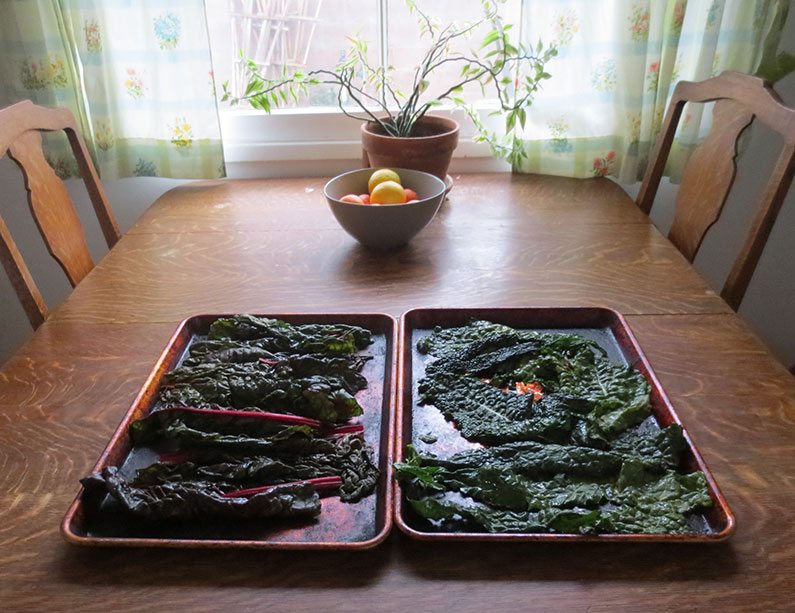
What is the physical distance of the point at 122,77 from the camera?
5.22 feet

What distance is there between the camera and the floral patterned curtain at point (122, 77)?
5.01ft

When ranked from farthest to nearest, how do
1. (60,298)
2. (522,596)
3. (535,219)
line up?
(60,298) < (535,219) < (522,596)

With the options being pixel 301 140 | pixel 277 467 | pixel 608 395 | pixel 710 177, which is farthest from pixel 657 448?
pixel 301 140

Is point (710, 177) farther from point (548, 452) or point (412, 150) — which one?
point (548, 452)

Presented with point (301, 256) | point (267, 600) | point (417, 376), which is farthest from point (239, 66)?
point (267, 600)

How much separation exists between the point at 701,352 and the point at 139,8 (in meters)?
1.37

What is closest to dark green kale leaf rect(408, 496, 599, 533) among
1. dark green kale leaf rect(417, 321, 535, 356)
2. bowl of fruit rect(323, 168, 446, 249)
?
dark green kale leaf rect(417, 321, 535, 356)

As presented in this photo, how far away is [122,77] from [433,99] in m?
0.72

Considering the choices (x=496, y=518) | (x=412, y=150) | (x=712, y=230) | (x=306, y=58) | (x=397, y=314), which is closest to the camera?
(x=496, y=518)

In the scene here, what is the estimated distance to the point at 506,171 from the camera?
5.85 feet

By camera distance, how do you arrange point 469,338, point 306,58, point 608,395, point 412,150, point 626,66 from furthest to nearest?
point 306,58, point 626,66, point 412,150, point 469,338, point 608,395

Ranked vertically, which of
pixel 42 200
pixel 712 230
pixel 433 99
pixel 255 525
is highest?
pixel 433 99

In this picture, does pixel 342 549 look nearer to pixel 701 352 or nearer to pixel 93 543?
pixel 93 543

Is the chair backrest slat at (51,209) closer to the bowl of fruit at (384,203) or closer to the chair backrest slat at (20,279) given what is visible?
the chair backrest slat at (20,279)
